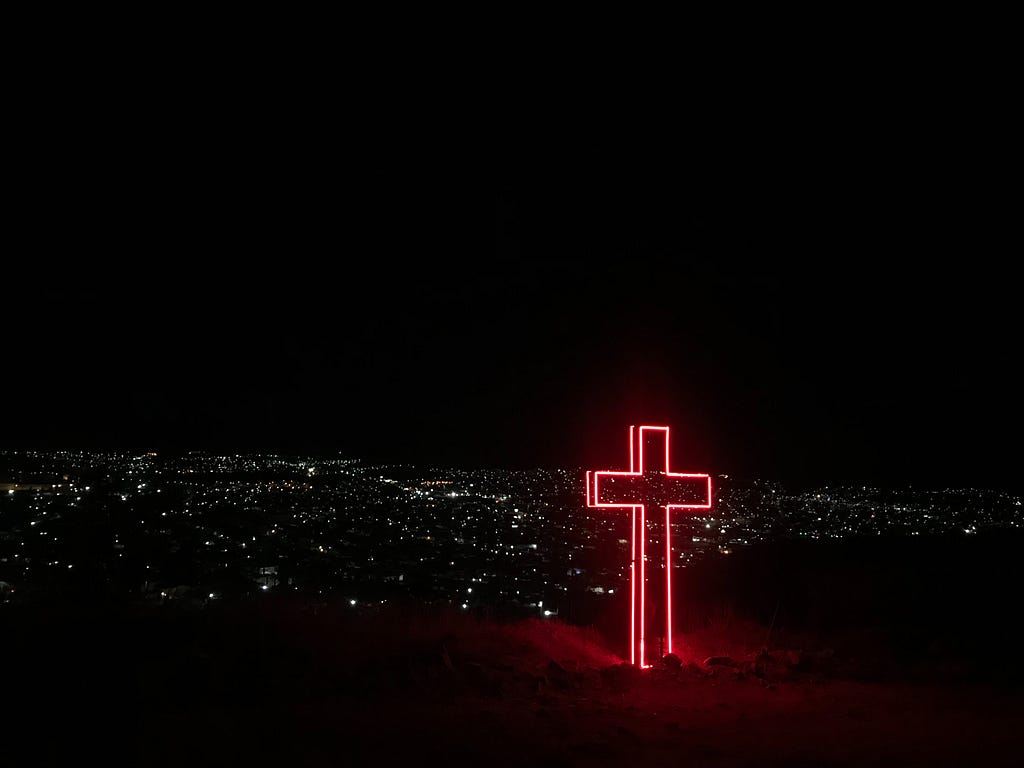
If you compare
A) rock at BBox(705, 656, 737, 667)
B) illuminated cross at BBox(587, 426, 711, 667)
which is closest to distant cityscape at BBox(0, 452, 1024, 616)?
illuminated cross at BBox(587, 426, 711, 667)

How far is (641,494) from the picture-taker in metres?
13.3

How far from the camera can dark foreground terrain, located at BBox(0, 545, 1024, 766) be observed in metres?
7.97

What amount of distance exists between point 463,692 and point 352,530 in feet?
114

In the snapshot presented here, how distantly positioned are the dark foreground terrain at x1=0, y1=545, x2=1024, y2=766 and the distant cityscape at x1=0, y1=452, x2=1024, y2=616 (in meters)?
2.79

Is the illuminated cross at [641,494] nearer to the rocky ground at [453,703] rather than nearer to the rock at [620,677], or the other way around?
the rocky ground at [453,703]

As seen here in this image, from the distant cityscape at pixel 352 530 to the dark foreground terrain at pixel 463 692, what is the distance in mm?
2793

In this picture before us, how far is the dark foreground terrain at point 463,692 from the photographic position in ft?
26.1

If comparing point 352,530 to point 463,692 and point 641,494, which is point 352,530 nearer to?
point 641,494

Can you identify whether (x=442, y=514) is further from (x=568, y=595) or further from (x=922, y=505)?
(x=568, y=595)

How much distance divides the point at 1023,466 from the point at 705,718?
52.4m

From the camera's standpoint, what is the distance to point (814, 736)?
8922 mm

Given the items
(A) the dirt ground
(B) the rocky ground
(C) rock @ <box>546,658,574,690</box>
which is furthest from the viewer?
(C) rock @ <box>546,658,574,690</box>

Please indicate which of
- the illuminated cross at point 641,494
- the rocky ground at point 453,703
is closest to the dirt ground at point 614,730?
the rocky ground at point 453,703

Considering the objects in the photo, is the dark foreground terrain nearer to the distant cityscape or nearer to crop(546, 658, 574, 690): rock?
crop(546, 658, 574, 690): rock
